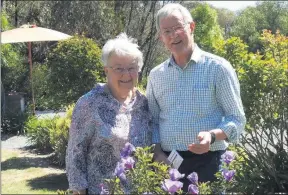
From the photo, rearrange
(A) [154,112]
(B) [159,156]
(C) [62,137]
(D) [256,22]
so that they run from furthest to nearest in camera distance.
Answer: (D) [256,22] < (C) [62,137] < (A) [154,112] < (B) [159,156]

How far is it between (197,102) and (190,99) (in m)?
0.04

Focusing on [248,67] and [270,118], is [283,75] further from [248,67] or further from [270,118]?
[270,118]

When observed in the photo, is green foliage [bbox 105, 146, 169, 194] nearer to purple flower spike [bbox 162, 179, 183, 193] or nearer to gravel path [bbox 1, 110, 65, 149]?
purple flower spike [bbox 162, 179, 183, 193]

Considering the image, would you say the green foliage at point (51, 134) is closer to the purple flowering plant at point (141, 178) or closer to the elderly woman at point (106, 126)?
the elderly woman at point (106, 126)

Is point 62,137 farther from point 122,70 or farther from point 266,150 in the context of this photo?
point 266,150

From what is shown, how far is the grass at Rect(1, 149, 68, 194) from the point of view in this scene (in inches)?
287

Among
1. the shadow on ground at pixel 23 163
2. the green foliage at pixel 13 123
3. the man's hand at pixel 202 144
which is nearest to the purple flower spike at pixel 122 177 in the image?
the man's hand at pixel 202 144

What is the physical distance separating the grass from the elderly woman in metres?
4.50

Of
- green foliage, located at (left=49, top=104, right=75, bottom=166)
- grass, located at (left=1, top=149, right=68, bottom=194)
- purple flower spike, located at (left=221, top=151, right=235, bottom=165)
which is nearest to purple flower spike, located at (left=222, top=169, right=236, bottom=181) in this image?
purple flower spike, located at (left=221, top=151, right=235, bottom=165)

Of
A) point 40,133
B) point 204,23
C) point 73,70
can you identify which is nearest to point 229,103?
point 73,70

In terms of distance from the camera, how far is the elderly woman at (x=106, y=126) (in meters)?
2.57

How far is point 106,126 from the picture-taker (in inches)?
101

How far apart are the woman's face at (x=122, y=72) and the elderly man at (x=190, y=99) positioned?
20 centimetres

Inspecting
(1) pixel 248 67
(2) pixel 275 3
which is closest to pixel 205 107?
(1) pixel 248 67
